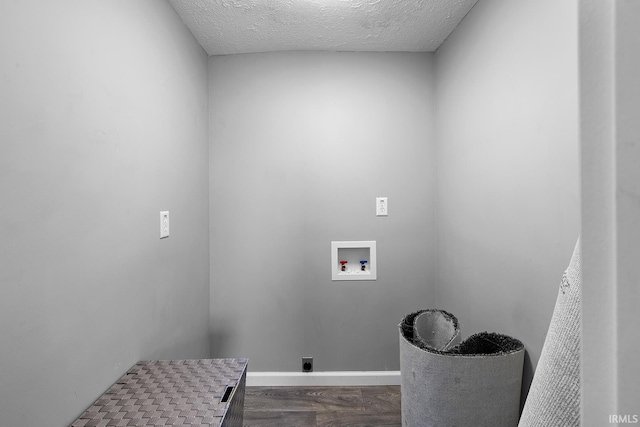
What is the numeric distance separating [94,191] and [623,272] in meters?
1.29

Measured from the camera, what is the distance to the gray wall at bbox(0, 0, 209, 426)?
79 centimetres

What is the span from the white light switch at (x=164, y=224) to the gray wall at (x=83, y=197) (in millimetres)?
38

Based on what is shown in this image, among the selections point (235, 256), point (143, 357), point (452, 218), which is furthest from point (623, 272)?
point (235, 256)

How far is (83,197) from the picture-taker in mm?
1012

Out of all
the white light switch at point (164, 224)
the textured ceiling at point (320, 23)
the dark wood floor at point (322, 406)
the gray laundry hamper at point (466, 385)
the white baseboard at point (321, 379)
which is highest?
the textured ceiling at point (320, 23)

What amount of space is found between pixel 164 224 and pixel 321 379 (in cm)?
147

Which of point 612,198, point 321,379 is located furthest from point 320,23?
point 321,379

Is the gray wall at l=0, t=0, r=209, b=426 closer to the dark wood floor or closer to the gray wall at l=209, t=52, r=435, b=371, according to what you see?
the gray wall at l=209, t=52, r=435, b=371

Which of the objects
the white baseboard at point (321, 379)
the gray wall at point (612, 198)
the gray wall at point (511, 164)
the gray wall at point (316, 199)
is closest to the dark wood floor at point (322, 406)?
the white baseboard at point (321, 379)

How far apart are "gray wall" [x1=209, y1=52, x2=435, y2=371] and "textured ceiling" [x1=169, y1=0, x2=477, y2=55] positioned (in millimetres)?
105

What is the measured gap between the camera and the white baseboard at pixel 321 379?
217 centimetres

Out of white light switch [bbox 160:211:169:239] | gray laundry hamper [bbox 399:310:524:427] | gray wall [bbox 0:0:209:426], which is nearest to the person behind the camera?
gray wall [bbox 0:0:209:426]

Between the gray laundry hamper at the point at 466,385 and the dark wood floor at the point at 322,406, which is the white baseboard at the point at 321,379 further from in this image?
the gray laundry hamper at the point at 466,385

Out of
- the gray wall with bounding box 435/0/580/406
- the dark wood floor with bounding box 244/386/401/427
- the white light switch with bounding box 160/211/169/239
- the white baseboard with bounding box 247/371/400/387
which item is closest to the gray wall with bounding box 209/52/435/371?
the white baseboard with bounding box 247/371/400/387
